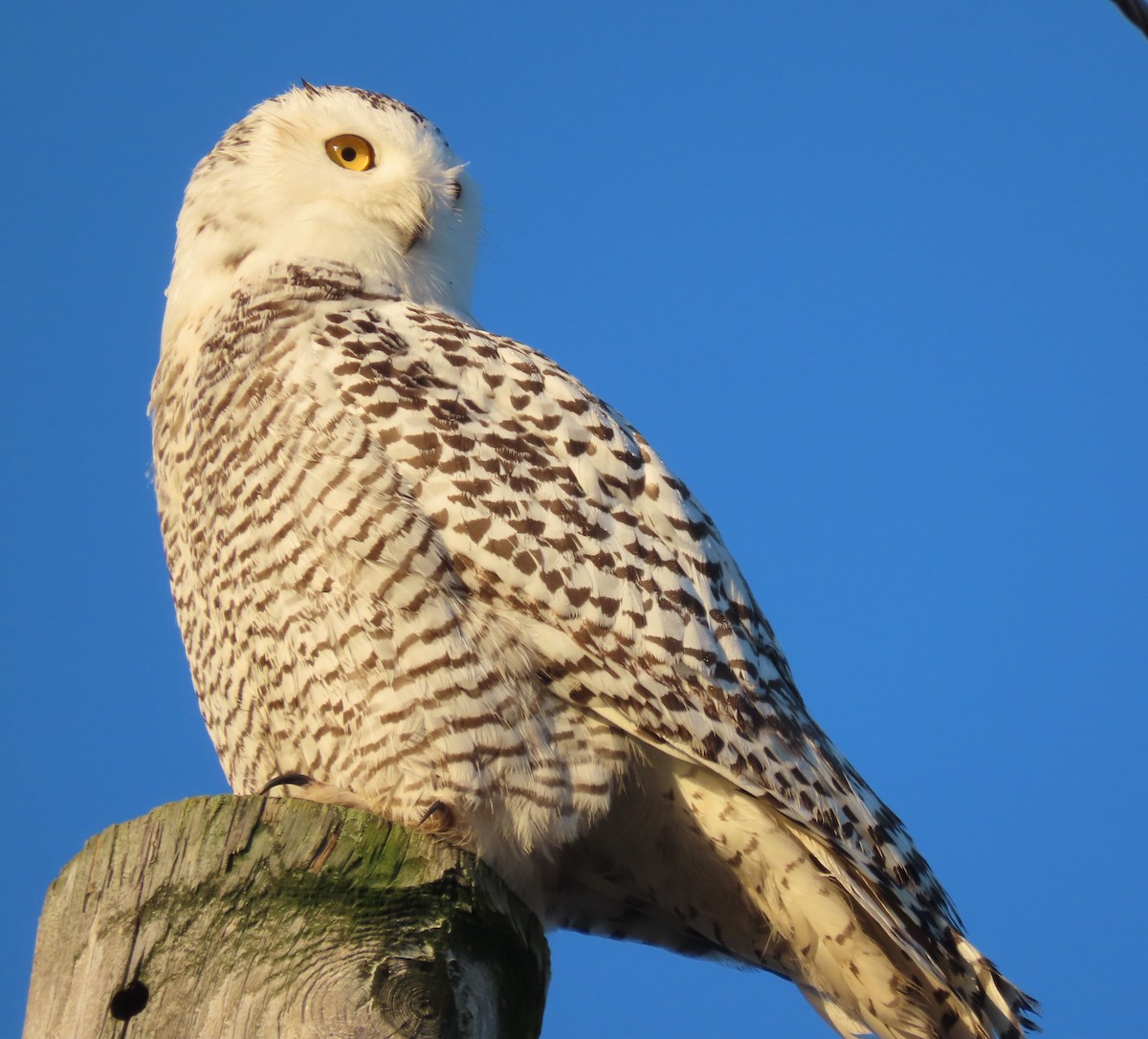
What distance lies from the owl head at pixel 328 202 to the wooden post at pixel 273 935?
213cm

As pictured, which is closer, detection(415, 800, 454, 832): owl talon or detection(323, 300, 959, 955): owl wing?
detection(415, 800, 454, 832): owl talon

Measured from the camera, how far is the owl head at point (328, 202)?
4277mm

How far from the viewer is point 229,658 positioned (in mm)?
3547

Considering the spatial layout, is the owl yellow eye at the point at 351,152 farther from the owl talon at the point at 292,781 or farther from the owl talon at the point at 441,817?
the owl talon at the point at 441,817

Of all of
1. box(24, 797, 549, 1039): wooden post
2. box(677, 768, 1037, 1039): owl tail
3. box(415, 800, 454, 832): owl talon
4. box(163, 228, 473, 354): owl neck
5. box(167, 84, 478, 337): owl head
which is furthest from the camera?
box(167, 84, 478, 337): owl head

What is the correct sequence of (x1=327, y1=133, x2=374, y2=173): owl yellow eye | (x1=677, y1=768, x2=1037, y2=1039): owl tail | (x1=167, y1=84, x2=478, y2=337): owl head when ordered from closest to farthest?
(x1=677, y1=768, x2=1037, y2=1039): owl tail → (x1=167, y1=84, x2=478, y2=337): owl head → (x1=327, y1=133, x2=374, y2=173): owl yellow eye

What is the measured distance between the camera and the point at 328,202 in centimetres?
443

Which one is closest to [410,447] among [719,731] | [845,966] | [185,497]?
[185,497]

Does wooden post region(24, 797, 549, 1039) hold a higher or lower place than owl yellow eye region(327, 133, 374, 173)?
lower

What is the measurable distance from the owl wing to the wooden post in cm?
88

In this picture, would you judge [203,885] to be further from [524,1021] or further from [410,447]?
[410,447]

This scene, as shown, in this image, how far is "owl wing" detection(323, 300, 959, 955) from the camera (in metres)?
3.34

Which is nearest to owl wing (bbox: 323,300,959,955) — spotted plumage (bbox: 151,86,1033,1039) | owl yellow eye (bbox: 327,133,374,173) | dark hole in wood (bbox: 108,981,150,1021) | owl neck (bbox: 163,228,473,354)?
spotted plumage (bbox: 151,86,1033,1039)

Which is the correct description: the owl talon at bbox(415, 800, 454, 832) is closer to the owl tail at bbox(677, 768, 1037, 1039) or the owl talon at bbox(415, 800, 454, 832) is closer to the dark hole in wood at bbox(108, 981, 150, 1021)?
the owl tail at bbox(677, 768, 1037, 1039)
